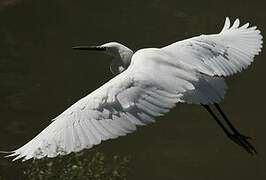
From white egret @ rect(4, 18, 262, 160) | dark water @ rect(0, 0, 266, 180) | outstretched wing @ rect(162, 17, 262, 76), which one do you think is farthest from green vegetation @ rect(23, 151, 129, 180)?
dark water @ rect(0, 0, 266, 180)

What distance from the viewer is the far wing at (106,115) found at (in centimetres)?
258

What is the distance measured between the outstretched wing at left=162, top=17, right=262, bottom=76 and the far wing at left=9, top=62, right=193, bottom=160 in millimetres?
432

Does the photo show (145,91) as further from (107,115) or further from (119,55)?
(119,55)

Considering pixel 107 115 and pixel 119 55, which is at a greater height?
pixel 107 115

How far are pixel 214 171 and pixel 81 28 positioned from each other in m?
2.35

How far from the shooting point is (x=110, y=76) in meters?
5.61

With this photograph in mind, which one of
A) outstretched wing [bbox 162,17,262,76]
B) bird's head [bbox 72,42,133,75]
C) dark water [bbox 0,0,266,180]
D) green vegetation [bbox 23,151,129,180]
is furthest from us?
dark water [bbox 0,0,266,180]

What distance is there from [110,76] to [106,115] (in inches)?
114

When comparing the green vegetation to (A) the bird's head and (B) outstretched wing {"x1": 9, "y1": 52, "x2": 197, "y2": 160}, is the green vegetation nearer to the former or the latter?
(B) outstretched wing {"x1": 9, "y1": 52, "x2": 197, "y2": 160}

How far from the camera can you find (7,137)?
501 cm

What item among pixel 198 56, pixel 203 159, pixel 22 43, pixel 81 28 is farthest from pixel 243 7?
pixel 198 56

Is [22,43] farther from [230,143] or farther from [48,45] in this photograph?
[230,143]

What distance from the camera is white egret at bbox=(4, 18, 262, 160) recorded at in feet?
8.63

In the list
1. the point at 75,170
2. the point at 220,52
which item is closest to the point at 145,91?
the point at 75,170
